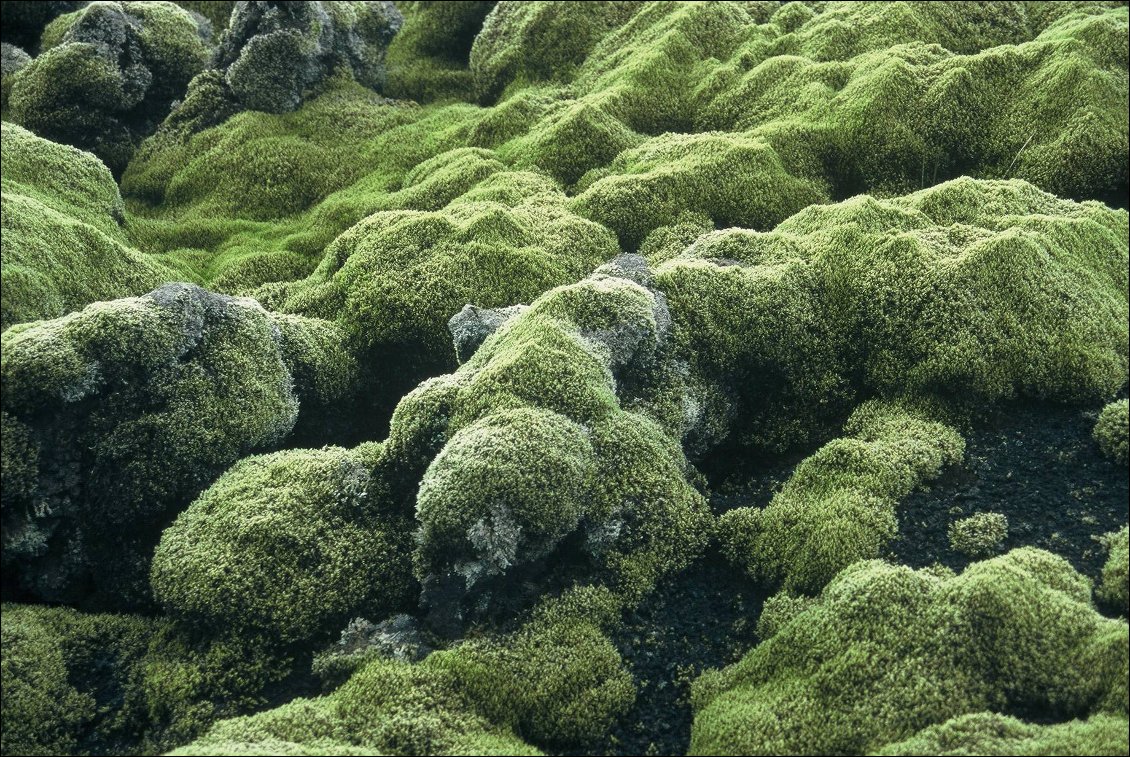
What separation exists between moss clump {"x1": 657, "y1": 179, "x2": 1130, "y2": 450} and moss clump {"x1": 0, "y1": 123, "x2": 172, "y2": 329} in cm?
698

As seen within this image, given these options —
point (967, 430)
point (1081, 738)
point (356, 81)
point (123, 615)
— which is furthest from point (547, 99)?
point (1081, 738)

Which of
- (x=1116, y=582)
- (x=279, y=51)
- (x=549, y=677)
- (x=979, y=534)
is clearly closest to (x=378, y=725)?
(x=549, y=677)

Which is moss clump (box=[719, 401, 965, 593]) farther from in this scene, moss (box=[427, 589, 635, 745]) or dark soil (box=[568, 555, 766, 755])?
moss (box=[427, 589, 635, 745])

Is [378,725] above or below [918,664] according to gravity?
below

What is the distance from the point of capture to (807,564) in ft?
27.7

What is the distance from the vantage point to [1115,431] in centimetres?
897

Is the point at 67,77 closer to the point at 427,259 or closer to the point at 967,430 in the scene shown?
the point at 427,259

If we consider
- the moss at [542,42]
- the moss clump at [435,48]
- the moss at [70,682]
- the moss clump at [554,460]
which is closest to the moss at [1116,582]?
the moss clump at [554,460]

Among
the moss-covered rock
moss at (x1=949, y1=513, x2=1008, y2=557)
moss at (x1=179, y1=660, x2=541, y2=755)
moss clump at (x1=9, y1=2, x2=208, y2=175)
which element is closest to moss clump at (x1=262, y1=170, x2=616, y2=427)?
moss at (x1=179, y1=660, x2=541, y2=755)

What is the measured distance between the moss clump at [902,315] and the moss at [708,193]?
161 cm

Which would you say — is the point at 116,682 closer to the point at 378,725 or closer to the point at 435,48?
the point at 378,725

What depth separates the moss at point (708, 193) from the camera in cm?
1284

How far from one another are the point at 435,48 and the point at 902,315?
13477 mm

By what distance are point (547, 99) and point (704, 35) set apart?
3078 millimetres
